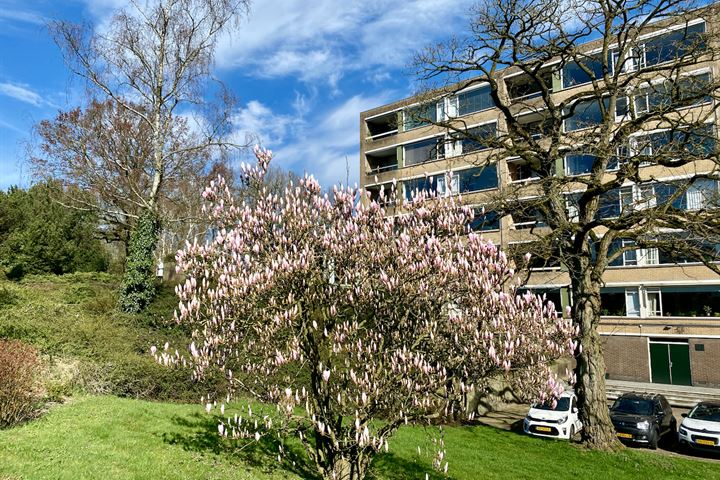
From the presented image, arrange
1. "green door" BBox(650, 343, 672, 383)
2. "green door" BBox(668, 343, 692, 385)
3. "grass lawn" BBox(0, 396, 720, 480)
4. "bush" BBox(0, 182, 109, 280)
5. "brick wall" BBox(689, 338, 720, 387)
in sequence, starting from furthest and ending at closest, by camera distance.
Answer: "green door" BBox(650, 343, 672, 383)
"green door" BBox(668, 343, 692, 385)
"brick wall" BBox(689, 338, 720, 387)
"bush" BBox(0, 182, 109, 280)
"grass lawn" BBox(0, 396, 720, 480)

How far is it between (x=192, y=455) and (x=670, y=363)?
111ft

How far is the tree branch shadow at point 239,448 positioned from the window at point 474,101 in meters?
37.2

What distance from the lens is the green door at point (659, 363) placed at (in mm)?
32094

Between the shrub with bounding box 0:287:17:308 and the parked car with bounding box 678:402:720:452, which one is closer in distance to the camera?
the parked car with bounding box 678:402:720:452

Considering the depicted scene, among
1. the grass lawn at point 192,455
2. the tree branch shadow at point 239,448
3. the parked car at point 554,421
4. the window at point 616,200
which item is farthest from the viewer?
the parked car at point 554,421

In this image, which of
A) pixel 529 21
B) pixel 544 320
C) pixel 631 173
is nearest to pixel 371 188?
pixel 529 21

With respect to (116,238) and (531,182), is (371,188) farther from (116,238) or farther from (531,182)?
(531,182)

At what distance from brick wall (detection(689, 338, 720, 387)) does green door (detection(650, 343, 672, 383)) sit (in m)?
1.47

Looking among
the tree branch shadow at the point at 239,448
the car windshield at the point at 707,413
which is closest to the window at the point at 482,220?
the tree branch shadow at the point at 239,448

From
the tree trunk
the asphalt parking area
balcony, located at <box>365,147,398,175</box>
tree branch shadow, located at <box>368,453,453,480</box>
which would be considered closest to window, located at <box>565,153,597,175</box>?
the asphalt parking area

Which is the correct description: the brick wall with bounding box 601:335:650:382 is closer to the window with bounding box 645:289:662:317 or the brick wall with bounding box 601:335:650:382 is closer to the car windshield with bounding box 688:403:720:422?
the window with bounding box 645:289:662:317

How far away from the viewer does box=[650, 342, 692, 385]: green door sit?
31.4 m

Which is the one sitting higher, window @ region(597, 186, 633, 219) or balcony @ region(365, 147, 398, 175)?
balcony @ region(365, 147, 398, 175)

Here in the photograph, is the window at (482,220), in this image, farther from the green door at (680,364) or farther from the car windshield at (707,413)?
the green door at (680,364)
